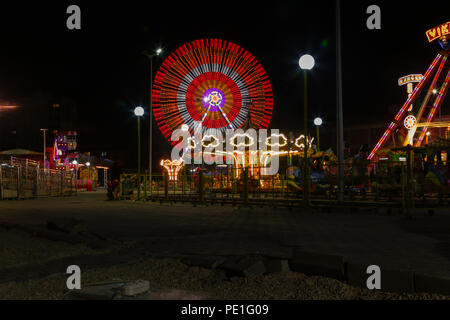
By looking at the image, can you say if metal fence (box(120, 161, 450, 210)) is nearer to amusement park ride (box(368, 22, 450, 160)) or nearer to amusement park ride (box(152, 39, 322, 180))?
amusement park ride (box(152, 39, 322, 180))

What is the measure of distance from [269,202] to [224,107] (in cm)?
1348

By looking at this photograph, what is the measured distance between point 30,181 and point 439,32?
2951cm

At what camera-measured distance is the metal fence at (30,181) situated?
21359 millimetres

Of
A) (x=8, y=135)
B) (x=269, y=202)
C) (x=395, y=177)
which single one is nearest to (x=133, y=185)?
(x=269, y=202)

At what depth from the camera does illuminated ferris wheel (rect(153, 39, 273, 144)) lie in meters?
26.5

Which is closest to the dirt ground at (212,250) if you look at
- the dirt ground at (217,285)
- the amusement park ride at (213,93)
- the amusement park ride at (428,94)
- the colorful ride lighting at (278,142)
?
the dirt ground at (217,285)

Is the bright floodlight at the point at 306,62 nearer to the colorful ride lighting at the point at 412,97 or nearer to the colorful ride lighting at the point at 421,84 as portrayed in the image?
the colorful ride lighting at the point at 412,97

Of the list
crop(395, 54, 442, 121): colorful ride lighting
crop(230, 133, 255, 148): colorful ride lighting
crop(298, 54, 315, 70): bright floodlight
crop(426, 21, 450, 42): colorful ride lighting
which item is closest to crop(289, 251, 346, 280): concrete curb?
crop(298, 54, 315, 70): bright floodlight

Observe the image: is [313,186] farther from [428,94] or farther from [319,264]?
[428,94]

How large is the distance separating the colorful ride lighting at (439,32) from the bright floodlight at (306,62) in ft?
76.3

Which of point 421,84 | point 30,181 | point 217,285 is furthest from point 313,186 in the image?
point 421,84

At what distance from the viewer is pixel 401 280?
376cm

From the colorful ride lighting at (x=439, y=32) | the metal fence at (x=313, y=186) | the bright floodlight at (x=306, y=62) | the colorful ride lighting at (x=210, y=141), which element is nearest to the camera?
the bright floodlight at (x=306, y=62)
